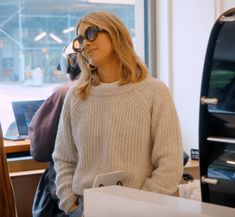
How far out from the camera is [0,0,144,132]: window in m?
3.69

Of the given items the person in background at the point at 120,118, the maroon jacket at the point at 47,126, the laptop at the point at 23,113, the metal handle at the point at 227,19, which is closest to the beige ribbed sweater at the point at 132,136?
the person in background at the point at 120,118

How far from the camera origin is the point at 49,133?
267 cm

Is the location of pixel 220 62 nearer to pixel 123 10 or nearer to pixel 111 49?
pixel 111 49

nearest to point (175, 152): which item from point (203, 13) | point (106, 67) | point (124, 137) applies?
point (124, 137)

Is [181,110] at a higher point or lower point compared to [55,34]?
lower

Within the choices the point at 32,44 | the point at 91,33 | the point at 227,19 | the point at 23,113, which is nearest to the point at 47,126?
the point at 23,113

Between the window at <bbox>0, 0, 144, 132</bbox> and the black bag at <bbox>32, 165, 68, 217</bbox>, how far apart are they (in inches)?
39.1

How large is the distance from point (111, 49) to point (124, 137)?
11.8 inches

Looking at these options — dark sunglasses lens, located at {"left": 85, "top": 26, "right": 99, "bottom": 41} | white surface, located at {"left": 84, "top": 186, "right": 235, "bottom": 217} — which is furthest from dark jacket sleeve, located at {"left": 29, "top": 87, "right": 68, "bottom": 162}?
white surface, located at {"left": 84, "top": 186, "right": 235, "bottom": 217}

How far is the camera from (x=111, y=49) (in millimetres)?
1644

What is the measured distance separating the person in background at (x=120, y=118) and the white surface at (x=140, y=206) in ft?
3.04

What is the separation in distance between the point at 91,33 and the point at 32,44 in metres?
2.28

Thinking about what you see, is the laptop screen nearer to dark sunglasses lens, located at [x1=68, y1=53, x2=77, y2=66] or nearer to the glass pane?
dark sunglasses lens, located at [x1=68, y1=53, x2=77, y2=66]

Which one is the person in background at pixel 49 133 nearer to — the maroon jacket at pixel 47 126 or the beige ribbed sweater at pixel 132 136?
the maroon jacket at pixel 47 126
